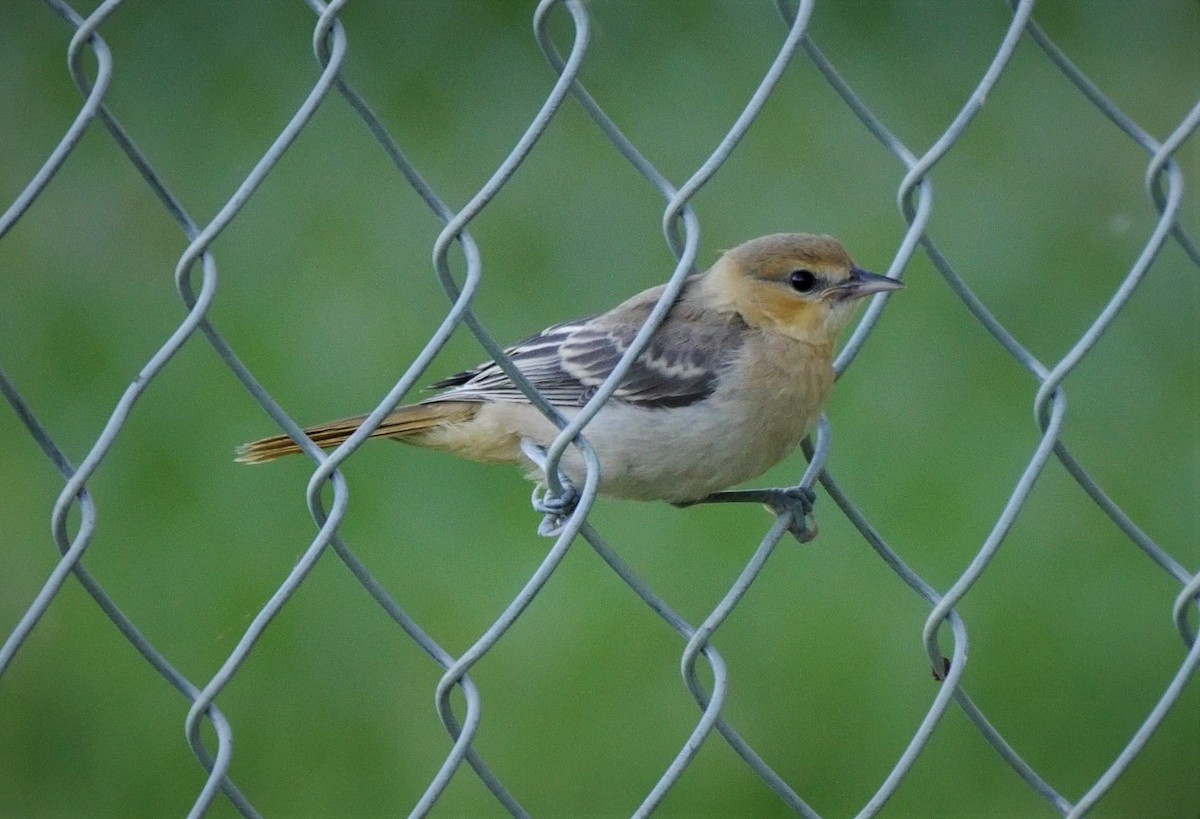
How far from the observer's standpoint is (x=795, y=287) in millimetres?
3734

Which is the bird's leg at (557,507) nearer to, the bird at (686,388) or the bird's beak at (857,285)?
the bird at (686,388)

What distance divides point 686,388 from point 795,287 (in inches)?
15.8

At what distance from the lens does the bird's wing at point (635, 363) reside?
11.7 ft

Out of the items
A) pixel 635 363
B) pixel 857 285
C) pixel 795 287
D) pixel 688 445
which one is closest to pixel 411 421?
pixel 635 363

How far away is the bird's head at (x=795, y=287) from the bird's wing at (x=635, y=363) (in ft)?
0.26

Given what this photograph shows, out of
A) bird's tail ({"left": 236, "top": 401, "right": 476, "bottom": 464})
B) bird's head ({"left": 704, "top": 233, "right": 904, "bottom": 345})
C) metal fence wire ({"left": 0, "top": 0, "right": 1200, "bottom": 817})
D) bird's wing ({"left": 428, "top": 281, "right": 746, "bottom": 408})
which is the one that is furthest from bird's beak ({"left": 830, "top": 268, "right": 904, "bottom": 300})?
bird's tail ({"left": 236, "top": 401, "right": 476, "bottom": 464})

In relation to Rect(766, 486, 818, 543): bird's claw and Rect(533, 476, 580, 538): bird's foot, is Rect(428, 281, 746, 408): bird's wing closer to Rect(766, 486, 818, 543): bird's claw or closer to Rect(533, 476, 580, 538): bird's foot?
Rect(766, 486, 818, 543): bird's claw

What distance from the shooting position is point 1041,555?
5.40 meters

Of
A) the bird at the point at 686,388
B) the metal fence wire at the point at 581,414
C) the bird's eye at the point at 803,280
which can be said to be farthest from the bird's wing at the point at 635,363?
the metal fence wire at the point at 581,414

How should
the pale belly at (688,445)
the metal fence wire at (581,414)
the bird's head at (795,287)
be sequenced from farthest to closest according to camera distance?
the bird's head at (795,287)
the pale belly at (688,445)
the metal fence wire at (581,414)

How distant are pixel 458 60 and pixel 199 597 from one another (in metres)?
3.11

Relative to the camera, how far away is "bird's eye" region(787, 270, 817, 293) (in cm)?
372

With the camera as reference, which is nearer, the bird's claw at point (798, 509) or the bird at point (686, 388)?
the bird's claw at point (798, 509)

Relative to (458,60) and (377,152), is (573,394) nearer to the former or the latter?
(377,152)
